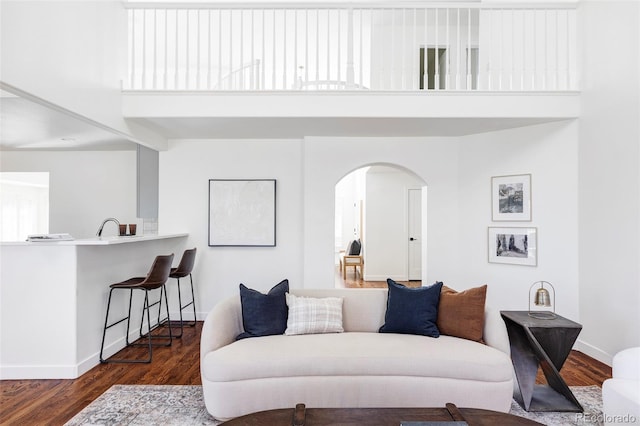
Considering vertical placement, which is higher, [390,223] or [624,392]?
[390,223]

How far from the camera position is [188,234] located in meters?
4.91

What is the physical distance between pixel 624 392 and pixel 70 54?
4.38m

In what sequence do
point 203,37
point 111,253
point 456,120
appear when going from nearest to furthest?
point 111,253 < point 456,120 < point 203,37

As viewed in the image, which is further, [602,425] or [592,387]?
[592,387]

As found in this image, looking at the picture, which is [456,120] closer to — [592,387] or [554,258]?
[554,258]

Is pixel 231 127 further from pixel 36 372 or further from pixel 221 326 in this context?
pixel 36 372

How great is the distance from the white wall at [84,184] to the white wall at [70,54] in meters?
1.86

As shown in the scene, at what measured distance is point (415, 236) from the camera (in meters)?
7.66

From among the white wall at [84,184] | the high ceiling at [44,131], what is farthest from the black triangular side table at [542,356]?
the white wall at [84,184]

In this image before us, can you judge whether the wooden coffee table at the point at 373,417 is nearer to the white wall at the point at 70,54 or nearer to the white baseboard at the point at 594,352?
the white baseboard at the point at 594,352

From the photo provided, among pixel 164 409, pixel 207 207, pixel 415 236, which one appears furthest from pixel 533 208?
pixel 164 409

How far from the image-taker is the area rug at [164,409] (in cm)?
241

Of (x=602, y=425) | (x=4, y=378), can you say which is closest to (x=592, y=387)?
(x=602, y=425)

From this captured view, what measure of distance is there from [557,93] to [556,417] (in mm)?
2990
